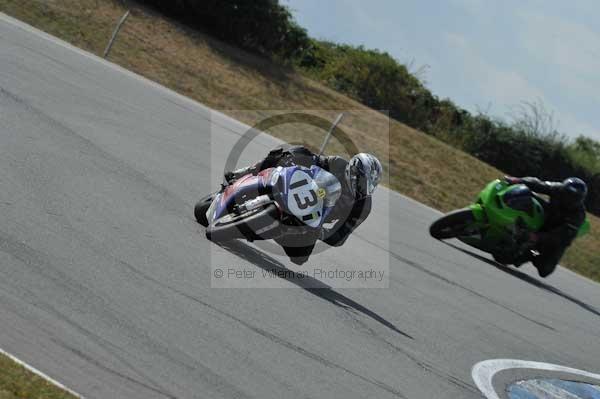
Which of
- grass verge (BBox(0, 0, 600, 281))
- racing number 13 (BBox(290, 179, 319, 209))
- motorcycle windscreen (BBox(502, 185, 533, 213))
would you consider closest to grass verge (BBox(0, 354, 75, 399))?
racing number 13 (BBox(290, 179, 319, 209))

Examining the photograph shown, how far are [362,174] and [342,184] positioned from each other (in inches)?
10.2

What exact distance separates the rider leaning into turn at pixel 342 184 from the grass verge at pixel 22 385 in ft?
14.0

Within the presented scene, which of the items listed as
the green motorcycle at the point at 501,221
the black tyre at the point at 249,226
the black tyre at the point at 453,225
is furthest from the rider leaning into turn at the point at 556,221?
the black tyre at the point at 249,226

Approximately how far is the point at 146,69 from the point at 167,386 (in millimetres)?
19566

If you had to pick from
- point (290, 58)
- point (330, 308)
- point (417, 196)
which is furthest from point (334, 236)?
point (290, 58)

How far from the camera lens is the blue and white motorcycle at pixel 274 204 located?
8.49 meters

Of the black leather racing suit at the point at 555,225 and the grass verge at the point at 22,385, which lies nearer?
the grass verge at the point at 22,385

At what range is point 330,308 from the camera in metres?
8.33

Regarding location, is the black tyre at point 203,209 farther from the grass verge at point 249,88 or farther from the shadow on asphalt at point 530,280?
the grass verge at point 249,88

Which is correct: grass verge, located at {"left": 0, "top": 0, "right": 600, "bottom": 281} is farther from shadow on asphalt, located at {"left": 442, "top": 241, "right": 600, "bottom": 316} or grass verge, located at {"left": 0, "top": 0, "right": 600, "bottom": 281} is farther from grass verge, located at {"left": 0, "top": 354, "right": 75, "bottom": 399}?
grass verge, located at {"left": 0, "top": 354, "right": 75, "bottom": 399}

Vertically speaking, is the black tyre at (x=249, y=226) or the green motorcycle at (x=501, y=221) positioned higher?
the green motorcycle at (x=501, y=221)

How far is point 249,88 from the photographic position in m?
26.5

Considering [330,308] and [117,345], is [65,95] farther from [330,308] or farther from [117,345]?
[117,345]

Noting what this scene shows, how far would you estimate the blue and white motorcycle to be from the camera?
334 inches
